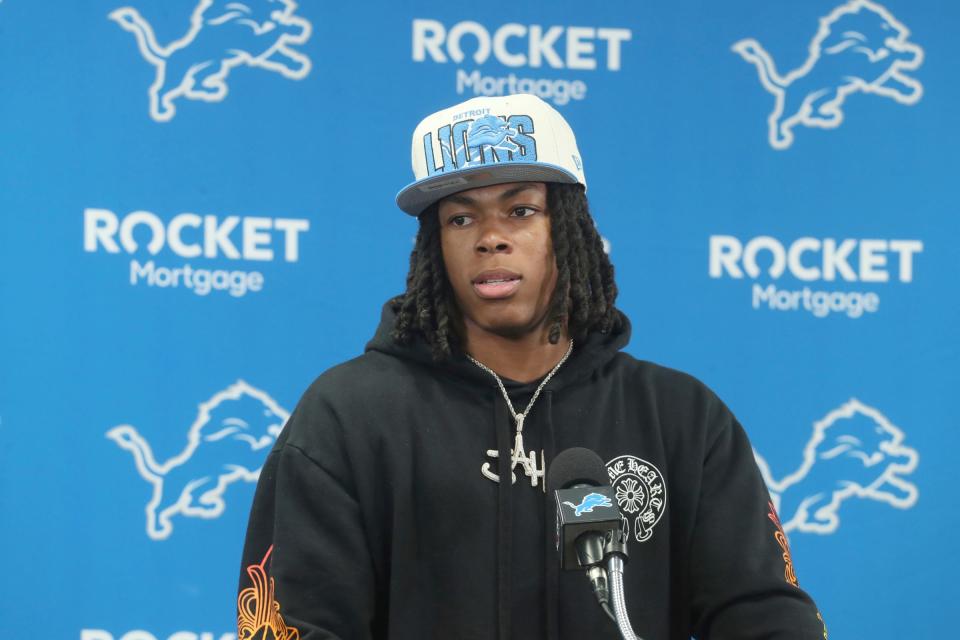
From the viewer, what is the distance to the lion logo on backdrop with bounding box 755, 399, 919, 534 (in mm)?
2320

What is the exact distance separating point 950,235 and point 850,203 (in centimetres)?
24

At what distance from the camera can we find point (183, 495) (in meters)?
2.17

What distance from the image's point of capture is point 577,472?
1002 millimetres

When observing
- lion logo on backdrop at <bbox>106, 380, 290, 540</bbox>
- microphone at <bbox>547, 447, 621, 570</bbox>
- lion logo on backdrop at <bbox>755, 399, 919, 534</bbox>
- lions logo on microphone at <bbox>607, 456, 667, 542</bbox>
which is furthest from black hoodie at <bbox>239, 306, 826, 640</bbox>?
lion logo on backdrop at <bbox>755, 399, 919, 534</bbox>

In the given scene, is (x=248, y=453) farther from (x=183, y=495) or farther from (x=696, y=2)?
(x=696, y=2)

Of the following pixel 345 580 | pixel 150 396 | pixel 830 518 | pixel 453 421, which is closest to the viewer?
pixel 345 580

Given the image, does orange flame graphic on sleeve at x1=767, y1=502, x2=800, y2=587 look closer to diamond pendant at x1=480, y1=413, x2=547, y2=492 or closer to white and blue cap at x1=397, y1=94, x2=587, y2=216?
diamond pendant at x1=480, y1=413, x2=547, y2=492

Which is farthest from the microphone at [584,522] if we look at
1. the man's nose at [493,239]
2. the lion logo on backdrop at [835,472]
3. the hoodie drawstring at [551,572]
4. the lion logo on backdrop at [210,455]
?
the lion logo on backdrop at [835,472]

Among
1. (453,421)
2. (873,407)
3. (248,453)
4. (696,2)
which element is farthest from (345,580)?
(696,2)

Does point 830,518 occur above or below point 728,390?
below

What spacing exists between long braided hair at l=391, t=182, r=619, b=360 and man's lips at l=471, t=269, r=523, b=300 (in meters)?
0.08

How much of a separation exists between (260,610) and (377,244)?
43.7 inches

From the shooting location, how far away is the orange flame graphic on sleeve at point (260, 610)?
1.25m

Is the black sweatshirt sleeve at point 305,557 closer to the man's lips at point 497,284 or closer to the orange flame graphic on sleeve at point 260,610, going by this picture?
the orange flame graphic on sleeve at point 260,610
